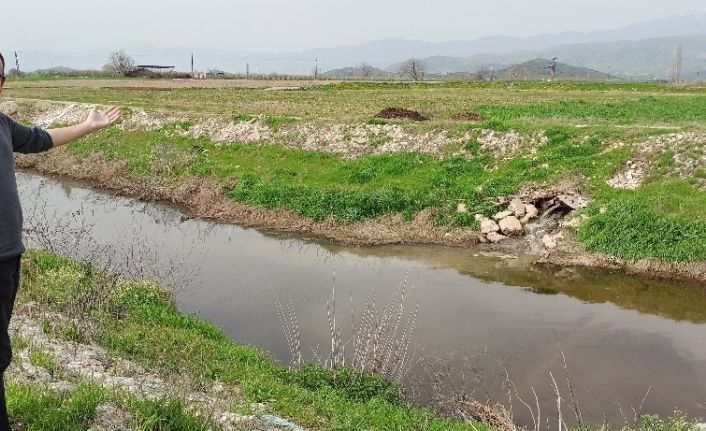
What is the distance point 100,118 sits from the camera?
5.81 m

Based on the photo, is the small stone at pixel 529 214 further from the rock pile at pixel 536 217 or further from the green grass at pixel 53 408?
the green grass at pixel 53 408

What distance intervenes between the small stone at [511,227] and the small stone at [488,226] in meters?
0.19

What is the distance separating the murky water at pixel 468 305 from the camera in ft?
35.8

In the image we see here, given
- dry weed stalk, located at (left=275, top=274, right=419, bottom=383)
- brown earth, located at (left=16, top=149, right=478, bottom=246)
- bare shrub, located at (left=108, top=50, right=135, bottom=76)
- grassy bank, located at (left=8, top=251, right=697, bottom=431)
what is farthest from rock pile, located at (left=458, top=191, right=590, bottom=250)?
bare shrub, located at (left=108, top=50, right=135, bottom=76)

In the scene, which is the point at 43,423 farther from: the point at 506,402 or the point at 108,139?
the point at 108,139

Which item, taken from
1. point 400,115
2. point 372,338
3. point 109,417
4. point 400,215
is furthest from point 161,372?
point 400,115

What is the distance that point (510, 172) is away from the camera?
21.7 metres

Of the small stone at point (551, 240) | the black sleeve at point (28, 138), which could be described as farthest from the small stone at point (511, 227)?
the black sleeve at point (28, 138)

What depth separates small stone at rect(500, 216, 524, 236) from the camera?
18984 mm

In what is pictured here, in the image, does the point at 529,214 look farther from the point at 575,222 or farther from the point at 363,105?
the point at 363,105

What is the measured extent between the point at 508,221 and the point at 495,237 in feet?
2.41

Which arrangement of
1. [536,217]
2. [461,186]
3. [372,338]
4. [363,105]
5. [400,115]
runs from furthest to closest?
[363,105] → [400,115] → [461,186] → [536,217] → [372,338]

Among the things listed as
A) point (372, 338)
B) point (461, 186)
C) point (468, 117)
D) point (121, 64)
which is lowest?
point (372, 338)

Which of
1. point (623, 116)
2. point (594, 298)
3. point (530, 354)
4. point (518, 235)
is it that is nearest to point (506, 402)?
point (530, 354)
